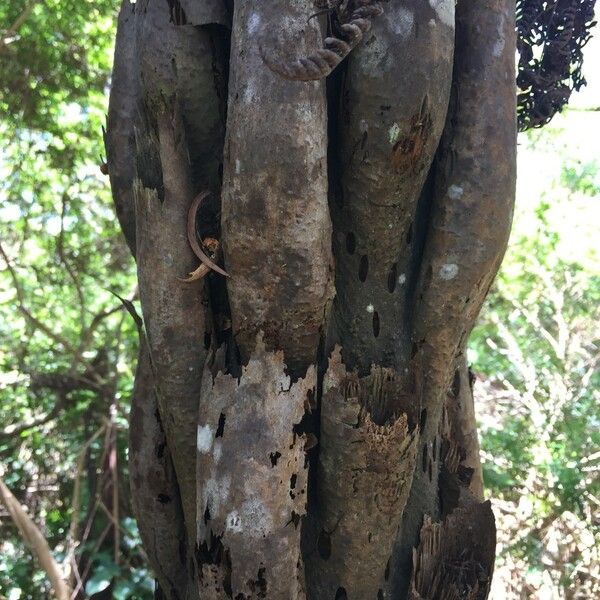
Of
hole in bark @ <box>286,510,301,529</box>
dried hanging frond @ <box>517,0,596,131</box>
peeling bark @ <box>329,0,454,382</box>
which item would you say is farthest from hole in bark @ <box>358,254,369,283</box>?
dried hanging frond @ <box>517,0,596,131</box>

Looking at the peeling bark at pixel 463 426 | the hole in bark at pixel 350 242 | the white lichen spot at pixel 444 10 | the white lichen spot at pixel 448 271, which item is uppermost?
the white lichen spot at pixel 444 10

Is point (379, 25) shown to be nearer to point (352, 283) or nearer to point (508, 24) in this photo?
point (508, 24)

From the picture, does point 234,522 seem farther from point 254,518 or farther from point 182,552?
point 182,552

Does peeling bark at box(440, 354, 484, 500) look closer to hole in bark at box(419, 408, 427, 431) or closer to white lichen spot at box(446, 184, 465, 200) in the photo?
hole in bark at box(419, 408, 427, 431)

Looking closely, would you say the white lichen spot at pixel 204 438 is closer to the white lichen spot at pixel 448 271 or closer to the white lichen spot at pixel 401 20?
the white lichen spot at pixel 448 271

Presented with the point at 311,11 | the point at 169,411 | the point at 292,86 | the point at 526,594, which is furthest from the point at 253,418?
the point at 526,594

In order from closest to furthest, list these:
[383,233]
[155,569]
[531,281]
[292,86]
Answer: [292,86] < [383,233] < [155,569] < [531,281]

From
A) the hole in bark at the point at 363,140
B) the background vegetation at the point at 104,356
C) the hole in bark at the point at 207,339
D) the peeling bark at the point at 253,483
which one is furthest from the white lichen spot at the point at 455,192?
the background vegetation at the point at 104,356
